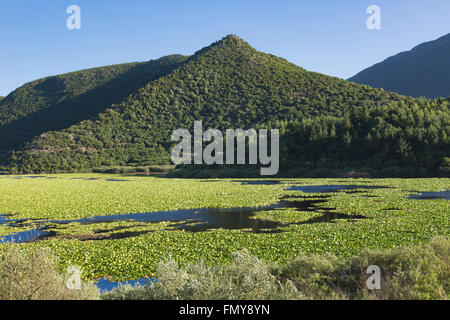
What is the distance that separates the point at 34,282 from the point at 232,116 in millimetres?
146914

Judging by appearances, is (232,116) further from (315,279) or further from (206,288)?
(206,288)

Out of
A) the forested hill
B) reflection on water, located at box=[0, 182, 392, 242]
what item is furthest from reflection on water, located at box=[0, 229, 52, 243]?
the forested hill

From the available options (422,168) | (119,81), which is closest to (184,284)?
(422,168)

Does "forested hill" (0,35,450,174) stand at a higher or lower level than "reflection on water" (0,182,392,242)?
higher

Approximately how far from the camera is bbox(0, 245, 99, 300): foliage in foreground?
302 inches

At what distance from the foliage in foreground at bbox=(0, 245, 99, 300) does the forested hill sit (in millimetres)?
70875

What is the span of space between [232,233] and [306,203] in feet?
46.3

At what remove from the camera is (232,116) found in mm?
152875

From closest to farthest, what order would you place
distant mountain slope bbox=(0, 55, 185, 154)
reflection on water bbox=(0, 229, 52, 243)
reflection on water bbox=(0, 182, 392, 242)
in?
reflection on water bbox=(0, 229, 52, 243) → reflection on water bbox=(0, 182, 392, 242) → distant mountain slope bbox=(0, 55, 185, 154)

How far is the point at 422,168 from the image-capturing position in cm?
6397

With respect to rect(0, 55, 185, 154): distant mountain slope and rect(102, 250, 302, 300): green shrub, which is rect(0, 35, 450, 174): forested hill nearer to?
rect(0, 55, 185, 154): distant mountain slope

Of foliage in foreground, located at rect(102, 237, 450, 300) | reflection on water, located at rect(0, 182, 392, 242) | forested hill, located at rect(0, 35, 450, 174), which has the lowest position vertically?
reflection on water, located at rect(0, 182, 392, 242)

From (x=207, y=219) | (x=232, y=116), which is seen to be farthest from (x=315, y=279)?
(x=232, y=116)
